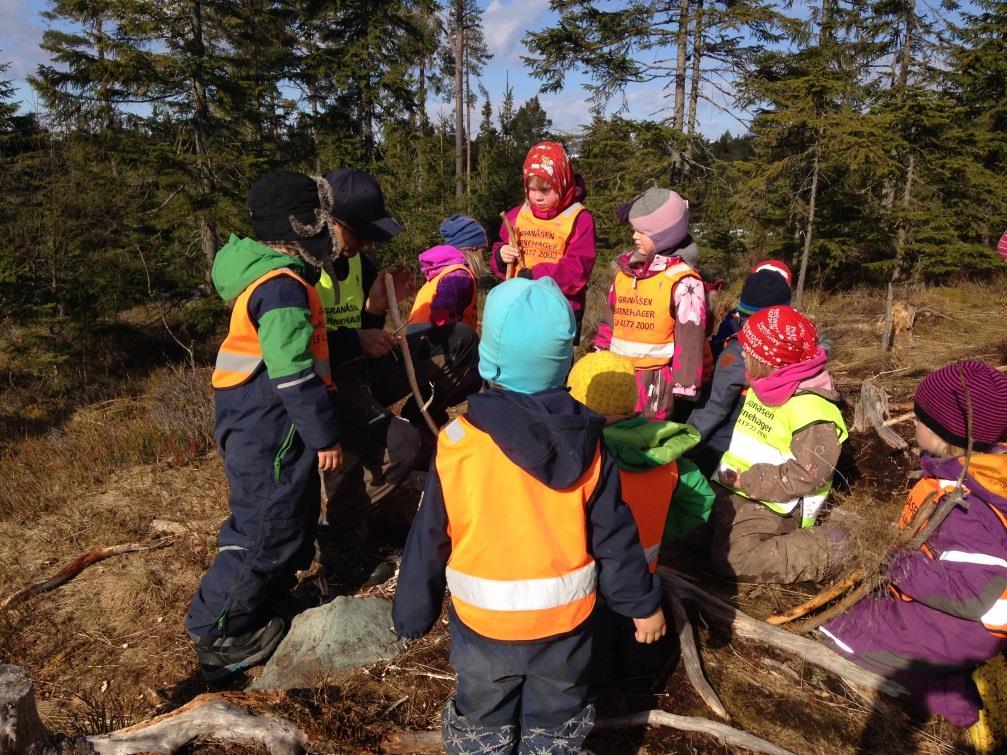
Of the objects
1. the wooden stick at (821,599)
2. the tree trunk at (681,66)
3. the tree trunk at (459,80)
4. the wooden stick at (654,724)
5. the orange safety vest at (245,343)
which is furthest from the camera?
the tree trunk at (459,80)

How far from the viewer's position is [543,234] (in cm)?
443

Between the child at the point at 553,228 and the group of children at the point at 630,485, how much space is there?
0.02 metres

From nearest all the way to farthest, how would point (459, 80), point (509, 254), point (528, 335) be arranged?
point (528, 335) → point (509, 254) → point (459, 80)

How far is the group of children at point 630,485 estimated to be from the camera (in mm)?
1771

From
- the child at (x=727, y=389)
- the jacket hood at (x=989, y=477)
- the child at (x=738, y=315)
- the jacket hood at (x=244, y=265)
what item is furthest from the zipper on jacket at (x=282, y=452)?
the child at (x=738, y=315)

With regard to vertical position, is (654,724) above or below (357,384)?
below

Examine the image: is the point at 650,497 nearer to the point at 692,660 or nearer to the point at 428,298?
the point at 692,660

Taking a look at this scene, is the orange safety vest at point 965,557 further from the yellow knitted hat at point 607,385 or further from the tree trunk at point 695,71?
the tree trunk at point 695,71

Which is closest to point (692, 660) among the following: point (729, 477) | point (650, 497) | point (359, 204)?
point (650, 497)

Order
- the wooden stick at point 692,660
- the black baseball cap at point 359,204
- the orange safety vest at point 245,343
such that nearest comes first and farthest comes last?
the wooden stick at point 692,660, the orange safety vest at point 245,343, the black baseball cap at point 359,204

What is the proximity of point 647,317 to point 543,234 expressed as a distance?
0.99 metres

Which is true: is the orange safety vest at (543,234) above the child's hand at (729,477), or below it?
above

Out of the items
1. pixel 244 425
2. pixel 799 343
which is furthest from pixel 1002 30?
pixel 244 425

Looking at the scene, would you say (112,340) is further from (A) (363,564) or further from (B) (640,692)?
(B) (640,692)
